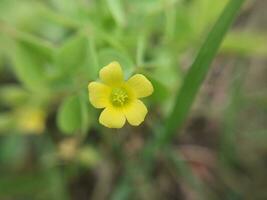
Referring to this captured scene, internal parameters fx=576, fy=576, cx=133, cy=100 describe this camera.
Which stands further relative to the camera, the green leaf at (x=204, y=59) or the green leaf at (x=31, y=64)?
the green leaf at (x=31, y=64)

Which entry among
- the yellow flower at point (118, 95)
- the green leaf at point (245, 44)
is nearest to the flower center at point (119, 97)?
the yellow flower at point (118, 95)

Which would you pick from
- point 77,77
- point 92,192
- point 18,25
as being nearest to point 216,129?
point 92,192

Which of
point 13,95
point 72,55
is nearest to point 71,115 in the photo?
point 72,55

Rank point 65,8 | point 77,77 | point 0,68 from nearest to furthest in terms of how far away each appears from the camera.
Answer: point 77,77, point 65,8, point 0,68

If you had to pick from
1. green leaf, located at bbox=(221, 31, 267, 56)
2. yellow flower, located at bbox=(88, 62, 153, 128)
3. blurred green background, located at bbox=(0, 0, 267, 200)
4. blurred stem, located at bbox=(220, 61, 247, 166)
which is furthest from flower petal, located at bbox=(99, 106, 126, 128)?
green leaf, located at bbox=(221, 31, 267, 56)

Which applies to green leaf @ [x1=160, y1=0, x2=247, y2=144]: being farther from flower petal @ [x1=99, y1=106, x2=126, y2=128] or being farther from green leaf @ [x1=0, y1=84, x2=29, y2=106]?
green leaf @ [x1=0, y1=84, x2=29, y2=106]

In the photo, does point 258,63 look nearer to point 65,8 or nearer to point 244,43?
point 244,43

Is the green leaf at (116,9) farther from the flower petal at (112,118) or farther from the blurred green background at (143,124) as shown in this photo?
the flower petal at (112,118)
